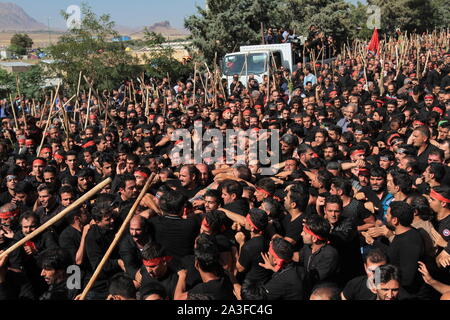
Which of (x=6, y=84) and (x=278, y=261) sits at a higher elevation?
(x=6, y=84)

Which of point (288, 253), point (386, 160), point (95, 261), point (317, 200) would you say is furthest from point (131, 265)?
point (386, 160)

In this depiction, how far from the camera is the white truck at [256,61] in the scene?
17.2 metres

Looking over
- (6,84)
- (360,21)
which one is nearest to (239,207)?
(6,84)

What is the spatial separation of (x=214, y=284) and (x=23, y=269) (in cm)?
184

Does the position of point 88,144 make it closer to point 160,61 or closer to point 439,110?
point 439,110

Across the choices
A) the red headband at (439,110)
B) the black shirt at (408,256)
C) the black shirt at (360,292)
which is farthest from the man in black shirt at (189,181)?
the red headband at (439,110)

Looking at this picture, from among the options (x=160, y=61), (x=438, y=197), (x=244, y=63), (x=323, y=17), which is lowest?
(x=438, y=197)

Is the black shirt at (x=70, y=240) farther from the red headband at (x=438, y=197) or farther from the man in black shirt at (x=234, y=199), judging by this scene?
the red headband at (x=438, y=197)

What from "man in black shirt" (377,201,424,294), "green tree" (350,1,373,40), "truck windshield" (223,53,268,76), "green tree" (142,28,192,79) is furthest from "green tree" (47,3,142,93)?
"green tree" (350,1,373,40)

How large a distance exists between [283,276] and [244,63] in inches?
536

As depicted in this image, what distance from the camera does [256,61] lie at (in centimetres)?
1750

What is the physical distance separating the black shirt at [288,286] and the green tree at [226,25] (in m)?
21.3

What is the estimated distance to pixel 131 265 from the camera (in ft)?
15.9

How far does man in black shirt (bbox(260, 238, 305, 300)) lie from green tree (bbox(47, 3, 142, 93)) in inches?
642
